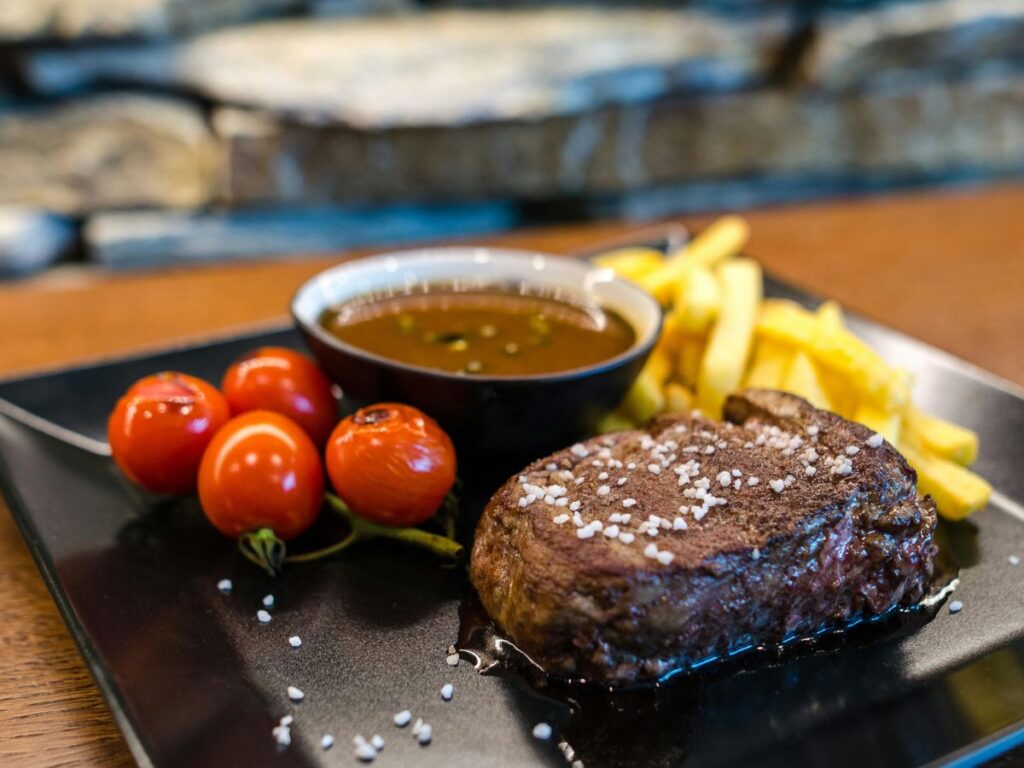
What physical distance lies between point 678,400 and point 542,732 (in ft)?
3.86

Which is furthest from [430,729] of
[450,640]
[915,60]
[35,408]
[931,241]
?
[915,60]

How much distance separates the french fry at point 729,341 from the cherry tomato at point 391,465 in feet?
2.33

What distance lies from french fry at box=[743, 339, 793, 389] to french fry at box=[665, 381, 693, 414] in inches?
6.1

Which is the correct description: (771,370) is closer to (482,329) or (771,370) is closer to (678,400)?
(678,400)

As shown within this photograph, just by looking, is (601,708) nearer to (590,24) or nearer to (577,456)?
(577,456)

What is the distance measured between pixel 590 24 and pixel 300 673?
407cm

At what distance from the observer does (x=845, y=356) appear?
97.5 inches

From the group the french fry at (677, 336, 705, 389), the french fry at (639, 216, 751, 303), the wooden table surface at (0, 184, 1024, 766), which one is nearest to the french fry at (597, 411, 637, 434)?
the french fry at (677, 336, 705, 389)

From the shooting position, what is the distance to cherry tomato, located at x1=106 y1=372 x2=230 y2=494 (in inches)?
92.3

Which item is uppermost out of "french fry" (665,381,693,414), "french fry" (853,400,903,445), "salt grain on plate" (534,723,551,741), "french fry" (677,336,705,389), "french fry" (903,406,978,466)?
"french fry" (853,400,903,445)

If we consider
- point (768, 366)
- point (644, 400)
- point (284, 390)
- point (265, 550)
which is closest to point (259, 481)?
point (265, 550)

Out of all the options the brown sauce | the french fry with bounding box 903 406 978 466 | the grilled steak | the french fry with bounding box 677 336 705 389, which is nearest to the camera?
the grilled steak

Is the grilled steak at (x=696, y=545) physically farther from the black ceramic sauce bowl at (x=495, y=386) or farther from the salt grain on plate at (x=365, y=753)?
the salt grain on plate at (x=365, y=753)

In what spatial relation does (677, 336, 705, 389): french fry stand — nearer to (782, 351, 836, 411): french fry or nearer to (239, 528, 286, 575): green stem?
(782, 351, 836, 411): french fry
